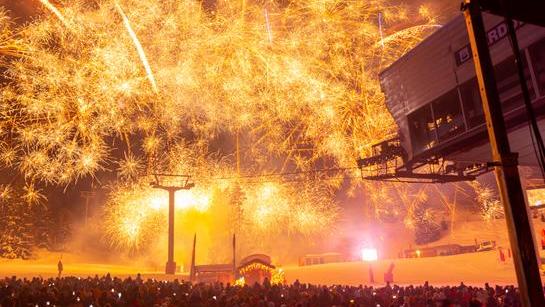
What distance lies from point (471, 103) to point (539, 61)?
8.43 ft

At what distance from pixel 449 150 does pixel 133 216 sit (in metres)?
28.5

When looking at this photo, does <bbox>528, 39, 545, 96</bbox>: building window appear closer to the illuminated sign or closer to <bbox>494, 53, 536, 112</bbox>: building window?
<bbox>494, 53, 536, 112</bbox>: building window

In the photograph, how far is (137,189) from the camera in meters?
37.0

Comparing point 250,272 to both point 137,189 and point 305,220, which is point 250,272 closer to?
point 137,189

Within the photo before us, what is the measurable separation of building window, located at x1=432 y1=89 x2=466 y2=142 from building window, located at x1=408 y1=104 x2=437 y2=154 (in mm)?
463

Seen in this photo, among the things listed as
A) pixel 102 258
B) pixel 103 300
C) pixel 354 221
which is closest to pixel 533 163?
pixel 103 300

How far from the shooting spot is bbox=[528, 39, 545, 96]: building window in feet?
35.8

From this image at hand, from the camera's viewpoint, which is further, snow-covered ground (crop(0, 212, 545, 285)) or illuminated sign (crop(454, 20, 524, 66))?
snow-covered ground (crop(0, 212, 545, 285))

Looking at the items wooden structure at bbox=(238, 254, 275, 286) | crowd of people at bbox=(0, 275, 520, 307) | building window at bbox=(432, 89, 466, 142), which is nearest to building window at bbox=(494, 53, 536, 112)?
building window at bbox=(432, 89, 466, 142)

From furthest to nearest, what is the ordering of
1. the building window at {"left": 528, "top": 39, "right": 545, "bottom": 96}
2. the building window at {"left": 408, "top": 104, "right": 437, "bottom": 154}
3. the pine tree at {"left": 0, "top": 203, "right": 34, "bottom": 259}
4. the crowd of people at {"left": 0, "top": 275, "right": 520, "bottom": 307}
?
1. the pine tree at {"left": 0, "top": 203, "right": 34, "bottom": 259}
2. the building window at {"left": 408, "top": 104, "right": 437, "bottom": 154}
3. the crowd of people at {"left": 0, "top": 275, "right": 520, "bottom": 307}
4. the building window at {"left": 528, "top": 39, "right": 545, "bottom": 96}

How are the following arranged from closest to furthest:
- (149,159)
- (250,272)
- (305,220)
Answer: (250,272) → (149,159) → (305,220)

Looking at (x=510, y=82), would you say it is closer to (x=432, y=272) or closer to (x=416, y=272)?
(x=432, y=272)

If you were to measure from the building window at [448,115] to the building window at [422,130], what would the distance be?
18.2 inches

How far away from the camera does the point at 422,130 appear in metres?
16.2
